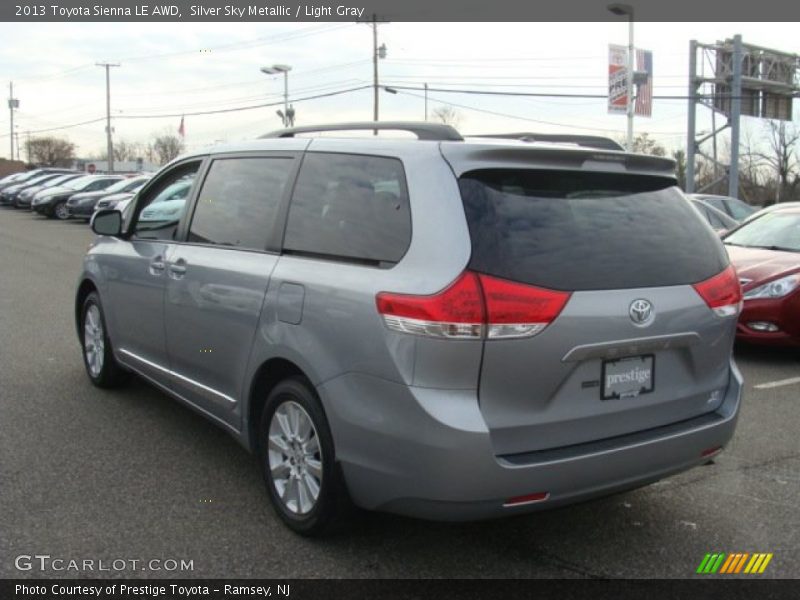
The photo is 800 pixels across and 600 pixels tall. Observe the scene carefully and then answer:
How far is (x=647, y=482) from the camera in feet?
10.9

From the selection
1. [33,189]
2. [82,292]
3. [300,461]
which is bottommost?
[300,461]

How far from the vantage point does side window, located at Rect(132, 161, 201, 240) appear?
4.84m

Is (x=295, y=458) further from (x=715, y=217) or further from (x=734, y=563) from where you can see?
(x=715, y=217)

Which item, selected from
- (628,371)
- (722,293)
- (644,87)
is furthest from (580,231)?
(644,87)

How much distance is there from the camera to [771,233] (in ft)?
27.6

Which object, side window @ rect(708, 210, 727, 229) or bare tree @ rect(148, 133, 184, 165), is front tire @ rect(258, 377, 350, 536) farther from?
Result: bare tree @ rect(148, 133, 184, 165)

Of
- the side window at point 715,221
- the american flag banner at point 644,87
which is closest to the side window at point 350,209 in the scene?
the side window at point 715,221

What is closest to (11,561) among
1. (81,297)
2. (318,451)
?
(318,451)

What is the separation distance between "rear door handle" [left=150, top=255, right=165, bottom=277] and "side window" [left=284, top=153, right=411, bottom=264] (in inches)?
50.3

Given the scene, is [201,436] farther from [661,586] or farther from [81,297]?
[661,586]

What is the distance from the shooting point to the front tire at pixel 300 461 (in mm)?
3312

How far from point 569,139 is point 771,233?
17.3ft

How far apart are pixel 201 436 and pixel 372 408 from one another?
2.21 metres

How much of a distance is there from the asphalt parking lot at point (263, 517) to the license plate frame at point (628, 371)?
77cm
